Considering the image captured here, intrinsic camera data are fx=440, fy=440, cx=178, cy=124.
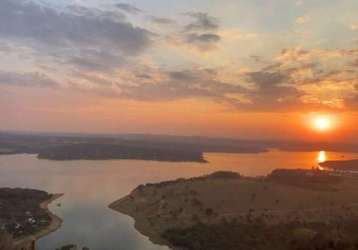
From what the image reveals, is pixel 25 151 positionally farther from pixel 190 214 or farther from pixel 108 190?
pixel 190 214

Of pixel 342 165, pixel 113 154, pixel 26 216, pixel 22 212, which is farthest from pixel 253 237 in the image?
pixel 113 154

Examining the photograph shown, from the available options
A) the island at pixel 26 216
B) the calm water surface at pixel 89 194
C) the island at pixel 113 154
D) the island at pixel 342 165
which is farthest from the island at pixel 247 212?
the island at pixel 113 154

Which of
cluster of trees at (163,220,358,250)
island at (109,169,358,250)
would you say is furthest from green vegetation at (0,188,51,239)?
cluster of trees at (163,220,358,250)

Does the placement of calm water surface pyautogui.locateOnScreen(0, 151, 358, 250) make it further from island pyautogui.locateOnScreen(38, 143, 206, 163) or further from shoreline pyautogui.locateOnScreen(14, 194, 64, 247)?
island pyautogui.locateOnScreen(38, 143, 206, 163)

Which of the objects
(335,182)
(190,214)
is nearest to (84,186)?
(190,214)

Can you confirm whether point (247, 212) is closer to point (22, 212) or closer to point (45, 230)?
point (45, 230)
